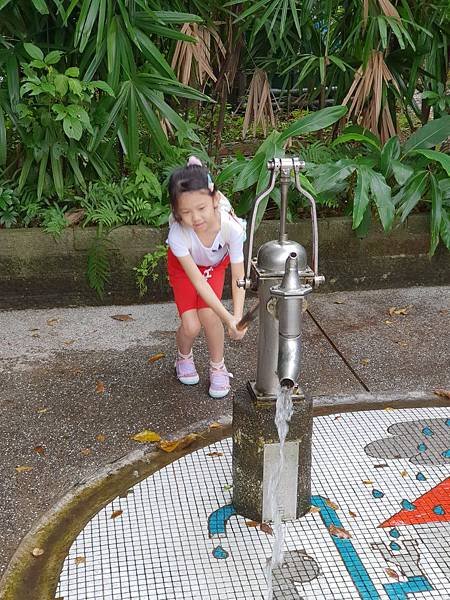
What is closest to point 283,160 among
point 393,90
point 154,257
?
point 154,257

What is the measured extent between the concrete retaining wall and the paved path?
91 mm

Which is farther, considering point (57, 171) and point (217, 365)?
point (57, 171)

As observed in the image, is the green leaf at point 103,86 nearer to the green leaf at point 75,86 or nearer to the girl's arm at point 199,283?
the green leaf at point 75,86

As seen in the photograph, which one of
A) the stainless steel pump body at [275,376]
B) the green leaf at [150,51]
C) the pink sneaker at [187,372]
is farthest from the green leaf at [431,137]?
the stainless steel pump body at [275,376]

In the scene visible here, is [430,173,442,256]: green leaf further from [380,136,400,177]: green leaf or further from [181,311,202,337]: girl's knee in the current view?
[181,311,202,337]: girl's knee

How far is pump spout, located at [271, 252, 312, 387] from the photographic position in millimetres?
2098

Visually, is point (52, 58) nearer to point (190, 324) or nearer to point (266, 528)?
point (190, 324)

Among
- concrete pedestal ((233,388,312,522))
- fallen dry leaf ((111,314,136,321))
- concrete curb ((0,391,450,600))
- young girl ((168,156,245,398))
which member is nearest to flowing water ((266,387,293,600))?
concrete pedestal ((233,388,312,522))

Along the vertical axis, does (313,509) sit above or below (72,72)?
below

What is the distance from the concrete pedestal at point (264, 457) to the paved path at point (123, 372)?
2.01 feet

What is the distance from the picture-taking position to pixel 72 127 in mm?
3836

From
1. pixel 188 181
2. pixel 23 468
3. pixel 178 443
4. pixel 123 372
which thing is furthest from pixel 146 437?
pixel 188 181

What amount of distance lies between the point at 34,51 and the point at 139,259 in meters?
1.17

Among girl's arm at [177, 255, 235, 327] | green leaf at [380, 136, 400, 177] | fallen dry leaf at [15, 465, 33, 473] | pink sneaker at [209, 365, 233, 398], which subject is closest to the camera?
fallen dry leaf at [15, 465, 33, 473]
